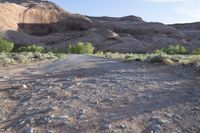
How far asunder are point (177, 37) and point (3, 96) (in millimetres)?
112781

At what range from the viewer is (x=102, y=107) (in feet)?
32.9

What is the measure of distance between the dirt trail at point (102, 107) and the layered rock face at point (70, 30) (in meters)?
85.8

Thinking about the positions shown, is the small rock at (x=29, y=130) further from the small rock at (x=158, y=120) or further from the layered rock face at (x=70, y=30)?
the layered rock face at (x=70, y=30)

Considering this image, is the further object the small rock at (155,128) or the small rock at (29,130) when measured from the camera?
the small rock at (29,130)

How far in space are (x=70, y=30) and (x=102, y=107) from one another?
367ft

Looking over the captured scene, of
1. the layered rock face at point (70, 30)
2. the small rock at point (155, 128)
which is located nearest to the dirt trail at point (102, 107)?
the small rock at point (155, 128)

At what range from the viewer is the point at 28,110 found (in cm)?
1014

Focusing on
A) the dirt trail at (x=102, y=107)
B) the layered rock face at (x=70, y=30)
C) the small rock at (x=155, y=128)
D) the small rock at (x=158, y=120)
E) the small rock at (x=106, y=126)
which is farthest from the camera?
the layered rock face at (x=70, y=30)

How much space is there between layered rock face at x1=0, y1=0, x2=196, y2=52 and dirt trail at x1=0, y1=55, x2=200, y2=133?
85752mm

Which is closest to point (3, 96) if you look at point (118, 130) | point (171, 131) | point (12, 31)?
point (118, 130)

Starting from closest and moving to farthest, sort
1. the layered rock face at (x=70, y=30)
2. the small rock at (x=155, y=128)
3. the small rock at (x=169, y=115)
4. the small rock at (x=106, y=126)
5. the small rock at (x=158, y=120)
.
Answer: the small rock at (x=155, y=128)
the small rock at (x=106, y=126)
the small rock at (x=158, y=120)
the small rock at (x=169, y=115)
the layered rock face at (x=70, y=30)

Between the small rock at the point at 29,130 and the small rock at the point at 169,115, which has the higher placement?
the small rock at the point at 169,115

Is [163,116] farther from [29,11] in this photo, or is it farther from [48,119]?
[29,11]

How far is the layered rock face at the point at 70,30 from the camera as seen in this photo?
4107 inches
